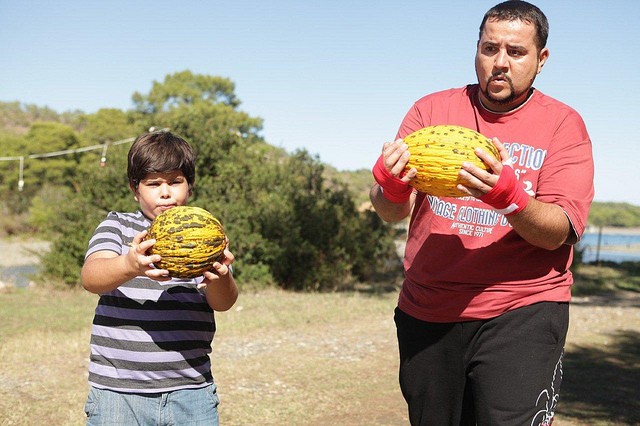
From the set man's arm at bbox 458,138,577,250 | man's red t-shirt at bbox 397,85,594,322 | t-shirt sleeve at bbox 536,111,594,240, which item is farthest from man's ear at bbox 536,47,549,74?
man's arm at bbox 458,138,577,250

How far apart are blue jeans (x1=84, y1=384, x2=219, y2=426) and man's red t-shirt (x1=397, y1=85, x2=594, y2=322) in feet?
3.93

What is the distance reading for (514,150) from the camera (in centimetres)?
308

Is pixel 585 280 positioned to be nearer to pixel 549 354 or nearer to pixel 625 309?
pixel 625 309

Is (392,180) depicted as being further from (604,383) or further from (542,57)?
(604,383)

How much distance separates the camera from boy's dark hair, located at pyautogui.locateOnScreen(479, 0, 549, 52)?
2.98 meters

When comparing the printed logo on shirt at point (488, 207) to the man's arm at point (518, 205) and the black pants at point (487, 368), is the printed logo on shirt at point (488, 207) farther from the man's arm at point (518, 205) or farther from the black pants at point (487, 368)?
the black pants at point (487, 368)

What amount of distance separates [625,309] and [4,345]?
1171 centimetres

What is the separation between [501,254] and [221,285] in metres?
1.34

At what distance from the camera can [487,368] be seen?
3.03 meters

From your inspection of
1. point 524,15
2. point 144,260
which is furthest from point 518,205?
point 144,260

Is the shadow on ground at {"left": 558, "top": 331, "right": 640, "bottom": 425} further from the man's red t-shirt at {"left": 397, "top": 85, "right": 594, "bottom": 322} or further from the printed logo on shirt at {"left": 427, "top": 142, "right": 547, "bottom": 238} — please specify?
the printed logo on shirt at {"left": 427, "top": 142, "right": 547, "bottom": 238}

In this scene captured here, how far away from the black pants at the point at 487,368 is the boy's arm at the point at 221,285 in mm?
1005

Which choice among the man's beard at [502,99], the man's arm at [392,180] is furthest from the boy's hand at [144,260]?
the man's beard at [502,99]

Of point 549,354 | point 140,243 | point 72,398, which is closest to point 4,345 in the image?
point 72,398
